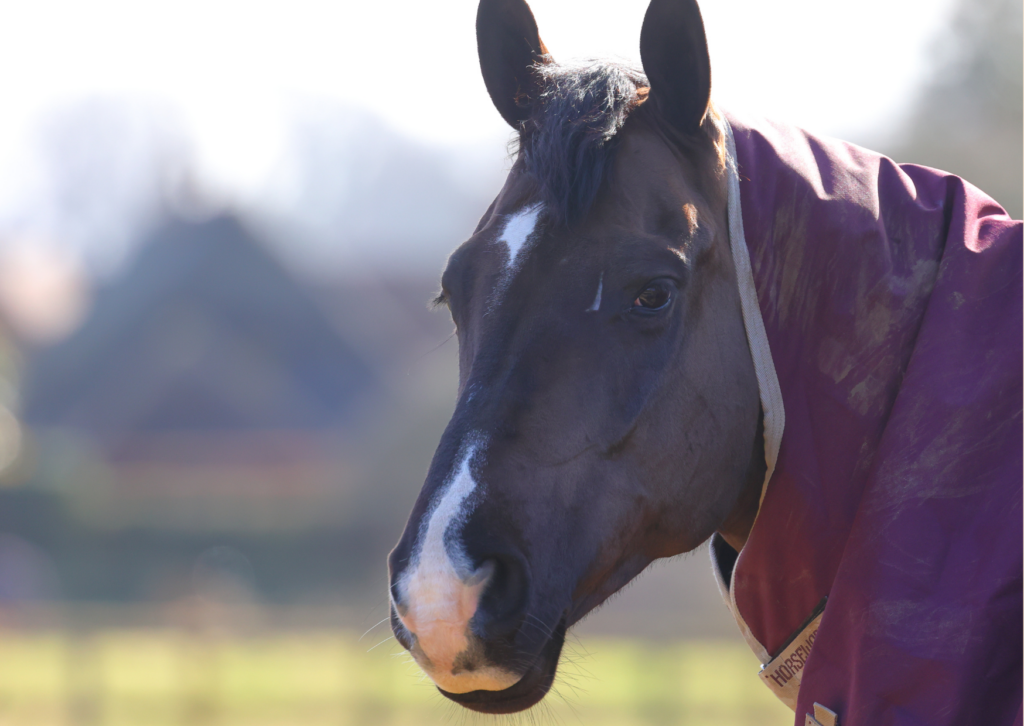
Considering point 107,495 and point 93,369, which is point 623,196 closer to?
point 107,495

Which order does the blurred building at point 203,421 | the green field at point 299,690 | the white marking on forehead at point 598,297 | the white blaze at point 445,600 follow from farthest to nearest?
the blurred building at point 203,421
the green field at point 299,690
the white marking on forehead at point 598,297
the white blaze at point 445,600

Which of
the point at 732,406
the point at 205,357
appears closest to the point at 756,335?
the point at 732,406

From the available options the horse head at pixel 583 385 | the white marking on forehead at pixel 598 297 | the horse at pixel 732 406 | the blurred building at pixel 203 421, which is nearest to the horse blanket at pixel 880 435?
the horse at pixel 732 406

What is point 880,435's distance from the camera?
7.22ft

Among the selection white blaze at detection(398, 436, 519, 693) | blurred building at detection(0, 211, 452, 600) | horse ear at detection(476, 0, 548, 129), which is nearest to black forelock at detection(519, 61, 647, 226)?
horse ear at detection(476, 0, 548, 129)

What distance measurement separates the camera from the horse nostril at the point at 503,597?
6.15 ft

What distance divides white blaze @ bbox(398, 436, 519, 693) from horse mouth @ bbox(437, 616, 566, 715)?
0.13 ft

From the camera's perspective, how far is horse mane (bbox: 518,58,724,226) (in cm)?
224

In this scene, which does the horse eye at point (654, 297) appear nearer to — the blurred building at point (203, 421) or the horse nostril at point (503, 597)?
the horse nostril at point (503, 597)

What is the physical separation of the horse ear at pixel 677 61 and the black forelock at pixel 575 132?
0.10 metres

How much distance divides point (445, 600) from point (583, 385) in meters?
0.56

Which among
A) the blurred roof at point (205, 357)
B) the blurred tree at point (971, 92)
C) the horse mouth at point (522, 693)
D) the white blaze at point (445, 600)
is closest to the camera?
the white blaze at point (445, 600)

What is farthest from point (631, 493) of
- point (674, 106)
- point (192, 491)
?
point (192, 491)

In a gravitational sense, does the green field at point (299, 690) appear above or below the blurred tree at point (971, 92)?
below
